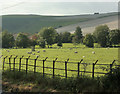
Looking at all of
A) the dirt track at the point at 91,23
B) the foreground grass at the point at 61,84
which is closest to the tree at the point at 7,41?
the dirt track at the point at 91,23

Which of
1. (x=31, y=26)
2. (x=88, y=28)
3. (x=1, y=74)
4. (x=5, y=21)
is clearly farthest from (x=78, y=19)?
(x=1, y=74)

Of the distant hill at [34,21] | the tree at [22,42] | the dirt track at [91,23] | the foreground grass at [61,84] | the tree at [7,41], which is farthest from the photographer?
the dirt track at [91,23]

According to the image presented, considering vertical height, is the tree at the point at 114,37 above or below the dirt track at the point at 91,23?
below

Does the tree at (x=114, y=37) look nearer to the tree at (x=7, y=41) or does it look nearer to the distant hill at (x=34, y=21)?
the distant hill at (x=34, y=21)

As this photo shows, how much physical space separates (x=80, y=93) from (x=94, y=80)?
1.25 metres

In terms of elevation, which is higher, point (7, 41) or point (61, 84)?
point (7, 41)

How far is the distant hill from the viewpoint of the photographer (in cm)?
10981

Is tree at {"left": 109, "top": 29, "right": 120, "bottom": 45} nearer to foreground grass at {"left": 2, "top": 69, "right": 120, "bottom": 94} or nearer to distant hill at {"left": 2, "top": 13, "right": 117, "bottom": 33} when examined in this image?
distant hill at {"left": 2, "top": 13, "right": 117, "bottom": 33}

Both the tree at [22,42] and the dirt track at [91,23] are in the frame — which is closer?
the tree at [22,42]

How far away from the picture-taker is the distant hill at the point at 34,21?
10981 centimetres

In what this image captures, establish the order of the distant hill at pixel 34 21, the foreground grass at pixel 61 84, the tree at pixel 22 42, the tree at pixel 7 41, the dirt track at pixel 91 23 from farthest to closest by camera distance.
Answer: the dirt track at pixel 91 23 < the distant hill at pixel 34 21 < the tree at pixel 22 42 < the tree at pixel 7 41 < the foreground grass at pixel 61 84

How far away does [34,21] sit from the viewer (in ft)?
379

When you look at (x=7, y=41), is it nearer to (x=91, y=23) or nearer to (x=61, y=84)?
(x=91, y=23)

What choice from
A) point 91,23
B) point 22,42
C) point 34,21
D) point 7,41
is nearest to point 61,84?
point 22,42
